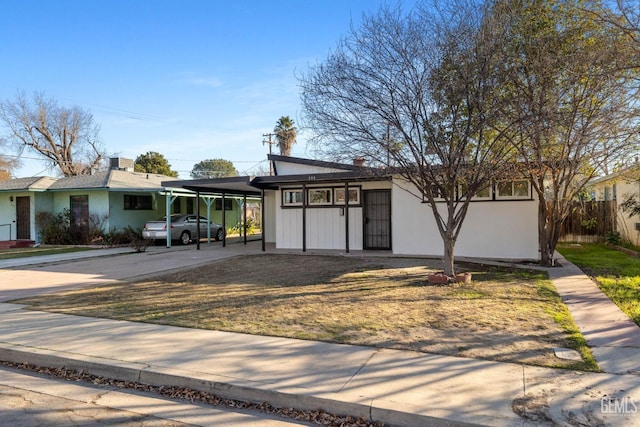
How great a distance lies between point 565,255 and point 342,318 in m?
11.1

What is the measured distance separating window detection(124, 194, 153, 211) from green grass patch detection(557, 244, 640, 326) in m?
19.9

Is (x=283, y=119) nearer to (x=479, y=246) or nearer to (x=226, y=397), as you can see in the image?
(x=479, y=246)

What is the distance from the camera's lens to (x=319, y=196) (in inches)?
642

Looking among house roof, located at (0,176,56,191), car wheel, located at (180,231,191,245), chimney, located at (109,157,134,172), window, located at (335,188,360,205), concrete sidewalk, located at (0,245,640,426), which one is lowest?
concrete sidewalk, located at (0,245,640,426)

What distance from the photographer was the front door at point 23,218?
74.5ft

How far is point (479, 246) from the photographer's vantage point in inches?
528

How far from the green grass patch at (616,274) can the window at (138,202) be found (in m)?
19.9

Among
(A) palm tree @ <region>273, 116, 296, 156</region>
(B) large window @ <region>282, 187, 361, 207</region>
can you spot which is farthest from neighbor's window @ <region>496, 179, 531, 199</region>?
(A) palm tree @ <region>273, 116, 296, 156</region>

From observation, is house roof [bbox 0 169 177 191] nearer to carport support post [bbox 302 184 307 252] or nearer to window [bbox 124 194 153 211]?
window [bbox 124 194 153 211]

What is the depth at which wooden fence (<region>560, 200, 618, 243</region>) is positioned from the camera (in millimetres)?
18609

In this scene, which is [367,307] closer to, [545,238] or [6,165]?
[545,238]

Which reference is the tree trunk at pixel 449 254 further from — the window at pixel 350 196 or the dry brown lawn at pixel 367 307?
the window at pixel 350 196

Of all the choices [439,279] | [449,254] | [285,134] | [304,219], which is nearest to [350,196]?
[304,219]

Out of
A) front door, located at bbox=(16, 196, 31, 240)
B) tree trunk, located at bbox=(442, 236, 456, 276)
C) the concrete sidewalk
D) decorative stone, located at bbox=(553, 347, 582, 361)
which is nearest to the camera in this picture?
the concrete sidewalk
